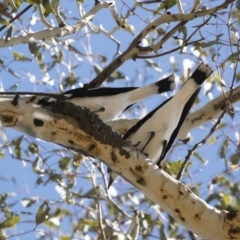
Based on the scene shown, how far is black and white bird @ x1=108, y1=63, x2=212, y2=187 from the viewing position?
9.36 ft

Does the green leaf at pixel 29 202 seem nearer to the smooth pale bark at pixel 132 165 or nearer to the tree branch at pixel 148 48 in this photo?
the tree branch at pixel 148 48

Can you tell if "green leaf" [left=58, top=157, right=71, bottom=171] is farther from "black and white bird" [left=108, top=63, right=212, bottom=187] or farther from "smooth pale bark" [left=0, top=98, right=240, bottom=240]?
"smooth pale bark" [left=0, top=98, right=240, bottom=240]

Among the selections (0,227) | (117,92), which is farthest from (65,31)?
(0,227)

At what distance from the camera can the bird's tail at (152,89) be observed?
2.92m

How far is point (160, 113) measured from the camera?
115 inches

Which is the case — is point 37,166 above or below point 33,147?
below

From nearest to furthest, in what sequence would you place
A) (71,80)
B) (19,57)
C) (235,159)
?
(235,159) < (19,57) < (71,80)

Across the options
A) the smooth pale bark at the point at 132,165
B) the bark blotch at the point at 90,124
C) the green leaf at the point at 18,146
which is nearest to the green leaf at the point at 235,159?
the smooth pale bark at the point at 132,165

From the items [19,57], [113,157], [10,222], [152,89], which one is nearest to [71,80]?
[19,57]

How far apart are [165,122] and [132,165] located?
0.60 m

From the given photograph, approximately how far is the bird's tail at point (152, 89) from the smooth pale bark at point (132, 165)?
1.99 ft

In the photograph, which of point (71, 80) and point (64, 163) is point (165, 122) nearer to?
point (64, 163)

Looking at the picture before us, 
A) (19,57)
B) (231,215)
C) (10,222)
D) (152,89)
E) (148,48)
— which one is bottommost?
(231,215)

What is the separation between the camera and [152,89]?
2.92m
